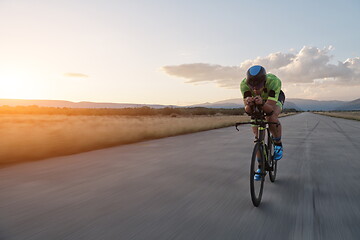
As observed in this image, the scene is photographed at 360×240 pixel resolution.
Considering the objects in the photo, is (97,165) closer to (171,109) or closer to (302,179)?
(302,179)

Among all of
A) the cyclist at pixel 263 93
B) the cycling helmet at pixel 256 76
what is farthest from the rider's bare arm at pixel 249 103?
the cycling helmet at pixel 256 76

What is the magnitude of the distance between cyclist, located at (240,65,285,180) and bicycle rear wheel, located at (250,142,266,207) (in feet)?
0.25

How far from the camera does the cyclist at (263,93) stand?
3.65m

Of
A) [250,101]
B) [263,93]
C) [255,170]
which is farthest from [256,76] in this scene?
[255,170]

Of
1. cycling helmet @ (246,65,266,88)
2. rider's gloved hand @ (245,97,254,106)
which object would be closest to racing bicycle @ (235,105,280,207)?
rider's gloved hand @ (245,97,254,106)

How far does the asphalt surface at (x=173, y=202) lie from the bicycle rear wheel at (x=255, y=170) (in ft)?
0.47

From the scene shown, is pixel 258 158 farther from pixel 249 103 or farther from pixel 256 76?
pixel 256 76

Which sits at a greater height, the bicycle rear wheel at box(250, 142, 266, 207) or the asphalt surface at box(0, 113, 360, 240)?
the bicycle rear wheel at box(250, 142, 266, 207)

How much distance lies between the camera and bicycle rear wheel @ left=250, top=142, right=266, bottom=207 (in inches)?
136

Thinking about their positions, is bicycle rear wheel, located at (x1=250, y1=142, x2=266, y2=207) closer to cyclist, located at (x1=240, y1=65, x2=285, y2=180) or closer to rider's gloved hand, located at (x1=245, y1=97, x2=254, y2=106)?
cyclist, located at (x1=240, y1=65, x2=285, y2=180)

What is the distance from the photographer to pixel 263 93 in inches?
172

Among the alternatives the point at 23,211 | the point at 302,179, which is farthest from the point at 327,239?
the point at 23,211

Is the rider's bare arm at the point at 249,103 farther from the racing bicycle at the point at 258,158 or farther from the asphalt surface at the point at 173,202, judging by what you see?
the asphalt surface at the point at 173,202

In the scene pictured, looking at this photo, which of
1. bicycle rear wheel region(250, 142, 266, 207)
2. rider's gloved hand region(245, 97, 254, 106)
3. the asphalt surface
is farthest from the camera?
rider's gloved hand region(245, 97, 254, 106)
